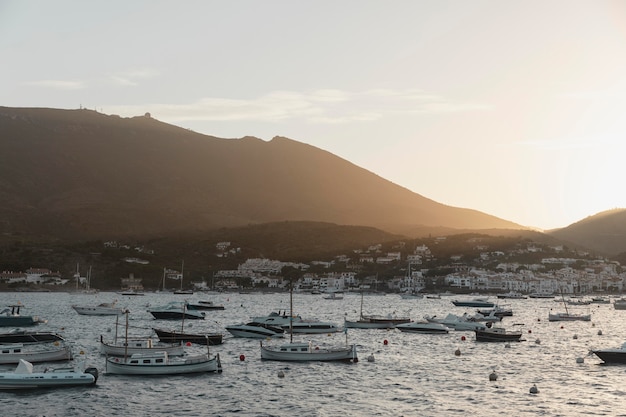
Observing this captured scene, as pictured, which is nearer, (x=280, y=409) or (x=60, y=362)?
(x=280, y=409)

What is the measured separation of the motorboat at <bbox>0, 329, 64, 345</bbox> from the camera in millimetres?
71625

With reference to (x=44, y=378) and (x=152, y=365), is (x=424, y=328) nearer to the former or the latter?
(x=152, y=365)

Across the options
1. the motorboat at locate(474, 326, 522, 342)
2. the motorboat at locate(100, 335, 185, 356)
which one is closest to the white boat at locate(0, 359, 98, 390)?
the motorboat at locate(100, 335, 185, 356)

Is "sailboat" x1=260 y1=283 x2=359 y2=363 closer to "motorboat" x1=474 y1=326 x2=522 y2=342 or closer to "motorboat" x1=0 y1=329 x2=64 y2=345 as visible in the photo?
"motorboat" x1=0 y1=329 x2=64 y2=345

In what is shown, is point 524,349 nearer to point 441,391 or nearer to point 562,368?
point 562,368

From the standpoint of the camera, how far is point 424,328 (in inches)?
3824

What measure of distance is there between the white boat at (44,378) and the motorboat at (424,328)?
54.2 meters

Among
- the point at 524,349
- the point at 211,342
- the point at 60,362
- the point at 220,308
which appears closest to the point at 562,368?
the point at 524,349

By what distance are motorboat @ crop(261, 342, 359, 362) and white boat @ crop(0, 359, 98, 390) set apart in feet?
59.1

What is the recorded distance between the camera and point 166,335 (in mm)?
75875

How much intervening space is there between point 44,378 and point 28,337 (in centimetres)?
2579

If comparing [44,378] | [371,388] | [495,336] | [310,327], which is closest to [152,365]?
[44,378]

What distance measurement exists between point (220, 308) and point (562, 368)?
98.8m

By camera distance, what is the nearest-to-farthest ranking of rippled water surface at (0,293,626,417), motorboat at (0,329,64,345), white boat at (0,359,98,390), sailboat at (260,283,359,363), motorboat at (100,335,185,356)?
rippled water surface at (0,293,626,417), white boat at (0,359,98,390), motorboat at (100,335,185,356), sailboat at (260,283,359,363), motorboat at (0,329,64,345)
